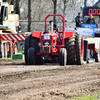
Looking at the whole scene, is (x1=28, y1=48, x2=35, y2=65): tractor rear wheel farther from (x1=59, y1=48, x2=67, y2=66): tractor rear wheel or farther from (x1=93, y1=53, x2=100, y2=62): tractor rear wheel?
(x1=93, y1=53, x2=100, y2=62): tractor rear wheel

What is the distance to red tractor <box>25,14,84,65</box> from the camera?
42.2 feet

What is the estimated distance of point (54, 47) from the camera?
13133mm

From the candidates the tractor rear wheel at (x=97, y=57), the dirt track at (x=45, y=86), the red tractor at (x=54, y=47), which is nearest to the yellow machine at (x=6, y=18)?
the tractor rear wheel at (x=97, y=57)

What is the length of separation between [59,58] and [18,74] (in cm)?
319

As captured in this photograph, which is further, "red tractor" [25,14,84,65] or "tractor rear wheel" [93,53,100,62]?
"tractor rear wheel" [93,53,100,62]

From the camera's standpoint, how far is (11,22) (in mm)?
24188

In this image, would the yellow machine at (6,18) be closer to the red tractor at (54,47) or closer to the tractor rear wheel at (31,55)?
the red tractor at (54,47)

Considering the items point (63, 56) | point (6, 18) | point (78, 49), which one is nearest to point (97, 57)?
point (78, 49)

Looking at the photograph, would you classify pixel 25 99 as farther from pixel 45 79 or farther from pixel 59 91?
pixel 45 79

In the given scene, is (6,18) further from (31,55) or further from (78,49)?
(78,49)

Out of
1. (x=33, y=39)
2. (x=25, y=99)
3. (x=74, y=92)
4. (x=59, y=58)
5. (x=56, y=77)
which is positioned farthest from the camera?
(x=33, y=39)

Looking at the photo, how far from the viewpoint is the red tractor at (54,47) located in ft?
42.2

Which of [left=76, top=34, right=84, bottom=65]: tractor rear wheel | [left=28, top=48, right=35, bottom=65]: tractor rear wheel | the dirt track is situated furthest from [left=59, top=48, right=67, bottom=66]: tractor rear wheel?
the dirt track

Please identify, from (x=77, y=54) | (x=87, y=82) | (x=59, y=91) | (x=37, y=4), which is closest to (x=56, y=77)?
(x=87, y=82)
